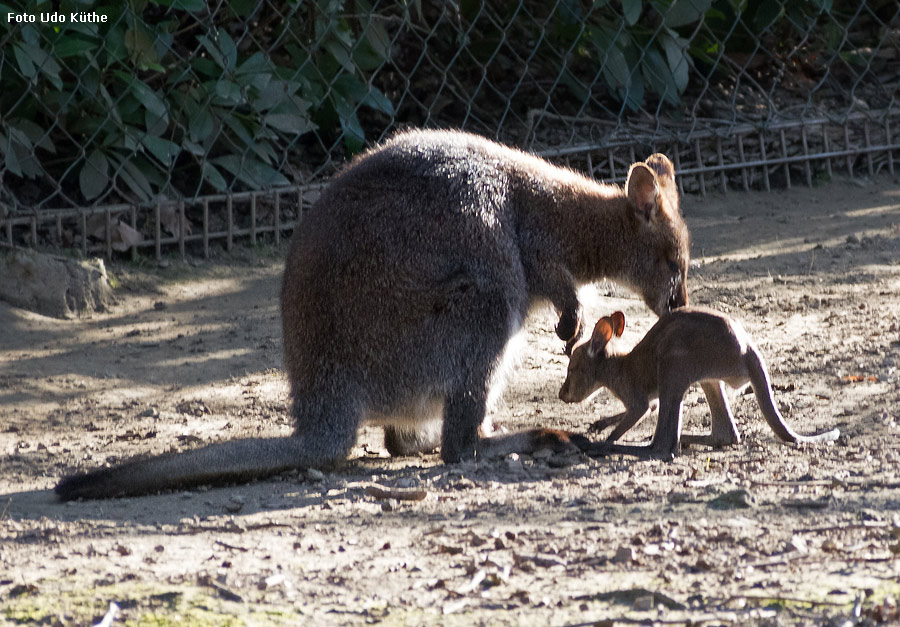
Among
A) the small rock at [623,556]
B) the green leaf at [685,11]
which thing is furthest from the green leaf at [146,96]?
the small rock at [623,556]

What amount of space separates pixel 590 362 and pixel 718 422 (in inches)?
25.3

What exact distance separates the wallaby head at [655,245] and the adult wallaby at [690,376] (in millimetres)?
555

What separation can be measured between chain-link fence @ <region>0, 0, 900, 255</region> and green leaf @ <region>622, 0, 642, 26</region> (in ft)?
0.05

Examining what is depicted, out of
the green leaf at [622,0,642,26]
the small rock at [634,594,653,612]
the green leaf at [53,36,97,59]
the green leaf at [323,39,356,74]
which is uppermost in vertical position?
the green leaf at [622,0,642,26]

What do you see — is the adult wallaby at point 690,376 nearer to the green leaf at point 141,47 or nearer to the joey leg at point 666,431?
the joey leg at point 666,431

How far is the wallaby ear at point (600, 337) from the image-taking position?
16.4ft

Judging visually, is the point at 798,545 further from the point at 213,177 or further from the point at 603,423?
the point at 213,177

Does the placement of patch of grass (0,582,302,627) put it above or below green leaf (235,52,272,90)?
below

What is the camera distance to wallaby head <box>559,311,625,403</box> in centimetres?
501

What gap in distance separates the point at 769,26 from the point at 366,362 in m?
5.68

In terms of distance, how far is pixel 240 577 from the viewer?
116 inches

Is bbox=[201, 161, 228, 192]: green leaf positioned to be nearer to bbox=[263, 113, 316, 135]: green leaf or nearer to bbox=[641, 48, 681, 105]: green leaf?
bbox=[263, 113, 316, 135]: green leaf

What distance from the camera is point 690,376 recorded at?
4.50 m

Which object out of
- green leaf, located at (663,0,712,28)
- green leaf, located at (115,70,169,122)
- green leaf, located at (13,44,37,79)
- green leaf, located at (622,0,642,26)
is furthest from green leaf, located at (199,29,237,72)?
green leaf, located at (663,0,712,28)
